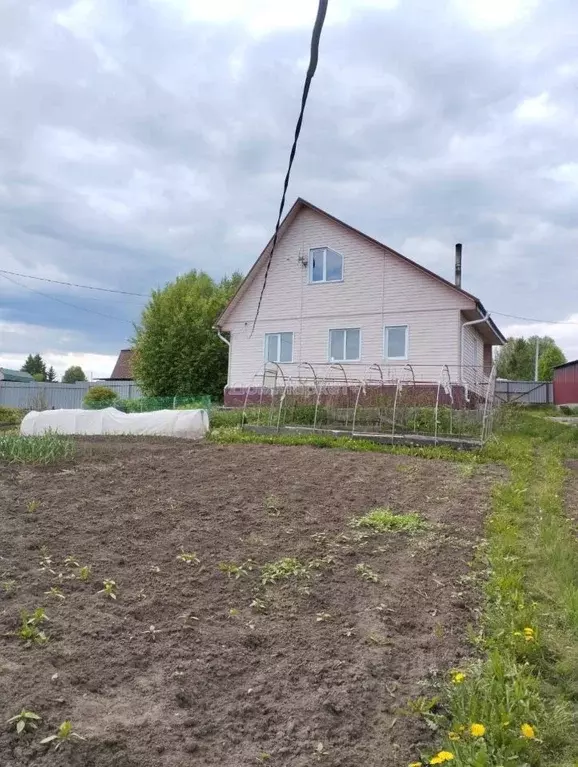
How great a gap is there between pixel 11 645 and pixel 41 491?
3090mm

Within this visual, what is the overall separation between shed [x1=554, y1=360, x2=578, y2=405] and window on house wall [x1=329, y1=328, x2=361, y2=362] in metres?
14.3

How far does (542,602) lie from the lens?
3.90 metres

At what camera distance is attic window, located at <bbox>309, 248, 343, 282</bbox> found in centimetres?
1825

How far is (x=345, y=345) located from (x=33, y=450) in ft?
38.7

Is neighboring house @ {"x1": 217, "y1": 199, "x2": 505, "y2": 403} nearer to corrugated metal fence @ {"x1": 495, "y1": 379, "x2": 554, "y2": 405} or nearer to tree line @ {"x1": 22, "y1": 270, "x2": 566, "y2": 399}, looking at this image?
tree line @ {"x1": 22, "y1": 270, "x2": 566, "y2": 399}

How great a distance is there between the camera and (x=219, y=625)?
3.33 m

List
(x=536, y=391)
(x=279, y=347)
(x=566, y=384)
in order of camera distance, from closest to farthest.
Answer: (x=279, y=347)
(x=566, y=384)
(x=536, y=391)

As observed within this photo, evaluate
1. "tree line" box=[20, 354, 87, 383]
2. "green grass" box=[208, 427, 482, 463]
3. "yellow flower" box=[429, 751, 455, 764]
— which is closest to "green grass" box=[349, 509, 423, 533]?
"yellow flower" box=[429, 751, 455, 764]

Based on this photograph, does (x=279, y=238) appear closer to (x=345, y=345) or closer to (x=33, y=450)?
(x=345, y=345)

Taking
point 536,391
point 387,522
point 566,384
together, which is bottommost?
point 387,522

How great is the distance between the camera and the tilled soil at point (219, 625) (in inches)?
93.7

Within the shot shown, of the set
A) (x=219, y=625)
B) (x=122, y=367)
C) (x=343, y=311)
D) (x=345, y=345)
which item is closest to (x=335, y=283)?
(x=343, y=311)

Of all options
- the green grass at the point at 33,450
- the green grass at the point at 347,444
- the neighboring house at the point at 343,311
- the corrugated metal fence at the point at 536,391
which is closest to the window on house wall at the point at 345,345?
the neighboring house at the point at 343,311

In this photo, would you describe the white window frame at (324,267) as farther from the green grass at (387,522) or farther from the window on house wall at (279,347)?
the green grass at (387,522)
